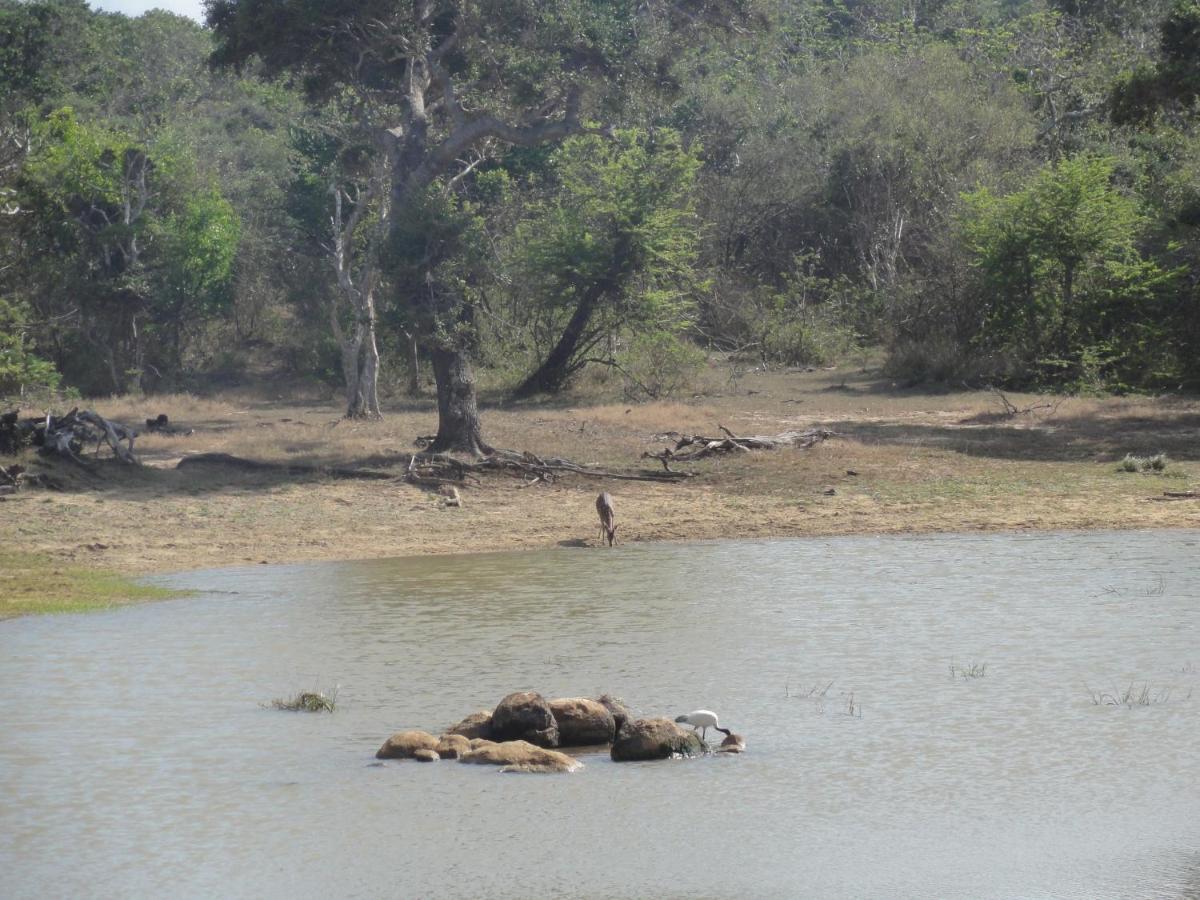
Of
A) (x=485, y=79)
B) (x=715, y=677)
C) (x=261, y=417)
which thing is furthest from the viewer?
(x=261, y=417)

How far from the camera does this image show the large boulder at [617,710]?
9227 millimetres

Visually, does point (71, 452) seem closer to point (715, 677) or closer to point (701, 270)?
point (715, 677)

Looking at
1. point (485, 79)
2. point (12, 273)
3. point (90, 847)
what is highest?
point (485, 79)

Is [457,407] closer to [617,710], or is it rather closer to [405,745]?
[617,710]

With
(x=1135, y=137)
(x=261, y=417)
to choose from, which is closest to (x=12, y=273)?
(x=261, y=417)

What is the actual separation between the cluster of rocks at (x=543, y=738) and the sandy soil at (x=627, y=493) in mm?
7468

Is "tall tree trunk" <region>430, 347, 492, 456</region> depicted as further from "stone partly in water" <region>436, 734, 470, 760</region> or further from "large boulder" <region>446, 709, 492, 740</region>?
"stone partly in water" <region>436, 734, 470, 760</region>

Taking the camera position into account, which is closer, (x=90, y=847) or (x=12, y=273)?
(x=90, y=847)

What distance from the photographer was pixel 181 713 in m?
10.1

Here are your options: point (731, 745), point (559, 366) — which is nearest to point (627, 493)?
point (731, 745)

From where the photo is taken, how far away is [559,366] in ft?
109

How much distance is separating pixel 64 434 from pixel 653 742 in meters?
12.6

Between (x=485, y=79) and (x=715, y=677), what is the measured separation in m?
14.3

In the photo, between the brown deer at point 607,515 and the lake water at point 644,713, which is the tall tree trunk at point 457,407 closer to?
the brown deer at point 607,515
